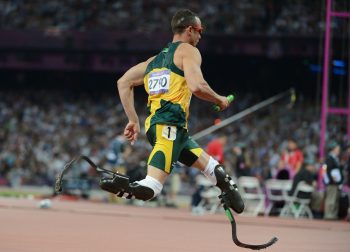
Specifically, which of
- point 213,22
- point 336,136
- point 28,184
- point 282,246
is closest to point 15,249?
point 282,246

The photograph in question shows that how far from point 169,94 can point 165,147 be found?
494 millimetres

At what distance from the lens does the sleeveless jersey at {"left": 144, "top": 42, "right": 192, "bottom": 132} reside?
8438 mm

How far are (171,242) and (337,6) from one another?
1458 cm

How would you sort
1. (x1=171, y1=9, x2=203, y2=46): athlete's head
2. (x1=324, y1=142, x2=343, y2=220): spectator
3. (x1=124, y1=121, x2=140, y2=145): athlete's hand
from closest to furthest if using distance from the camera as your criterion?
(x1=171, y1=9, x2=203, y2=46): athlete's head → (x1=124, y1=121, x2=140, y2=145): athlete's hand → (x1=324, y1=142, x2=343, y2=220): spectator

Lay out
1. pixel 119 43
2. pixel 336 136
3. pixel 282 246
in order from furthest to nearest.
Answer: pixel 119 43, pixel 336 136, pixel 282 246

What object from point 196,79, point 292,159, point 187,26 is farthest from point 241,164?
point 196,79

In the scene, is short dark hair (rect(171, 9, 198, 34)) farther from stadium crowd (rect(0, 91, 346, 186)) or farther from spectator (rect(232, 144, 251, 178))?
stadium crowd (rect(0, 91, 346, 186))

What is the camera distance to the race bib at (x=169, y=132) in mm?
8445

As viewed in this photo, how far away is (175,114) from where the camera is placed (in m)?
8.45

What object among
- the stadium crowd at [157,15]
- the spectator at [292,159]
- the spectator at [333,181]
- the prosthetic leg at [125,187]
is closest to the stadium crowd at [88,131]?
the stadium crowd at [157,15]

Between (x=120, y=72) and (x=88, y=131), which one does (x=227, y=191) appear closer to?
(x=88, y=131)

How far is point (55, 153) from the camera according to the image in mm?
34969

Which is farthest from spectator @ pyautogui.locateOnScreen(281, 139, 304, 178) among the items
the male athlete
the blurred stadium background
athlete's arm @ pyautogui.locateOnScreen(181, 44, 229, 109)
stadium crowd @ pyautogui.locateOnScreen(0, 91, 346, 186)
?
athlete's arm @ pyautogui.locateOnScreen(181, 44, 229, 109)

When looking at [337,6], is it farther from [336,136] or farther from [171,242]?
[171,242]
